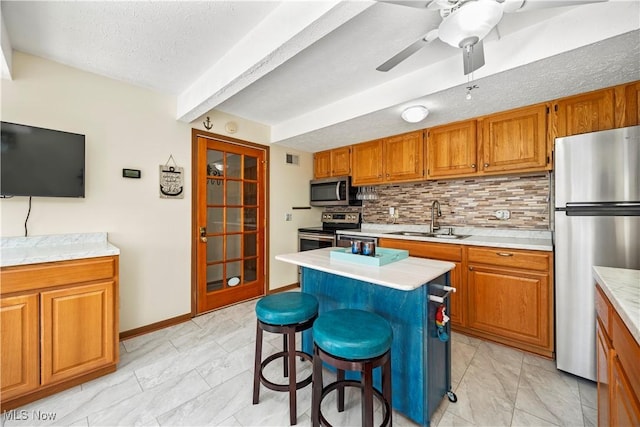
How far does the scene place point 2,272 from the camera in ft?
4.91

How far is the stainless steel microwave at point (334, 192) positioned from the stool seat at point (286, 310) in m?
2.31

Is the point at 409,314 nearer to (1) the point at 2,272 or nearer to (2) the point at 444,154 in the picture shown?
(2) the point at 444,154

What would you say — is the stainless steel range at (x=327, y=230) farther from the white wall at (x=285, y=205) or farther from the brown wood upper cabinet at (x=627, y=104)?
the brown wood upper cabinet at (x=627, y=104)

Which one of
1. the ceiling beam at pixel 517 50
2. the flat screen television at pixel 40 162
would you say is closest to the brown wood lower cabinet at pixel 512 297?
the ceiling beam at pixel 517 50

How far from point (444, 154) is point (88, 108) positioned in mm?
3426

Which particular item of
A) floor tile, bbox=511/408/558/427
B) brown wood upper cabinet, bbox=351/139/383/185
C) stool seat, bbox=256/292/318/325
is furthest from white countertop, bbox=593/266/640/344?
brown wood upper cabinet, bbox=351/139/383/185

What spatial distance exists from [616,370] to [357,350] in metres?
0.90

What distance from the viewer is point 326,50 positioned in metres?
1.90

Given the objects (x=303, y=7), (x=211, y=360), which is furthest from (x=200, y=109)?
(x=211, y=360)

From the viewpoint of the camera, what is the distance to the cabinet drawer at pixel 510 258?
6.94 feet

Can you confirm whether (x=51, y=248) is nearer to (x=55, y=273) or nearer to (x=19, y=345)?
(x=55, y=273)

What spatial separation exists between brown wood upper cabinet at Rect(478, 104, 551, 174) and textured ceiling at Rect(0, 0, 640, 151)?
13 cm

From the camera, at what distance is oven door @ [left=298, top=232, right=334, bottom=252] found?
144 inches

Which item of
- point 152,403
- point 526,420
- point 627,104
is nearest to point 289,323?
point 152,403
